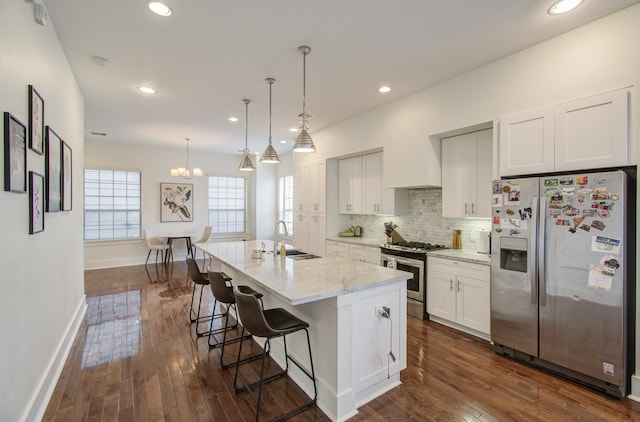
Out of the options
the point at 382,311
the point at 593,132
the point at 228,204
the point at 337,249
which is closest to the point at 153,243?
the point at 228,204

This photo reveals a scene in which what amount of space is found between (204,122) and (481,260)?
15.6 ft

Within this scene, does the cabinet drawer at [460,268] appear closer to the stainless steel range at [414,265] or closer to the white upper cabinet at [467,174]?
the stainless steel range at [414,265]

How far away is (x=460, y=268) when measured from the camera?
10.9 feet

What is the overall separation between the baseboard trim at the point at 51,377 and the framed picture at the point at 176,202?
4.34 metres

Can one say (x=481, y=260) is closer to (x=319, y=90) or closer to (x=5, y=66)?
(x=319, y=90)

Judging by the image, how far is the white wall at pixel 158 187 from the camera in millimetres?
6812

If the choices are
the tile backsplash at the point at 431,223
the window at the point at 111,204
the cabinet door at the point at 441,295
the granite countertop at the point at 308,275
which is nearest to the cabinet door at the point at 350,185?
the tile backsplash at the point at 431,223

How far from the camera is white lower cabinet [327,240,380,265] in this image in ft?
14.4

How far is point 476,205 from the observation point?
3461 millimetres

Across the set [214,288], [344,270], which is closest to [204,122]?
[214,288]

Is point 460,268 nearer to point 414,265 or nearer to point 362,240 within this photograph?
point 414,265

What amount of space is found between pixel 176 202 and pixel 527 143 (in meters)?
7.44

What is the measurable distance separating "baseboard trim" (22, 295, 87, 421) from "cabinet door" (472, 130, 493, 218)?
4151mm

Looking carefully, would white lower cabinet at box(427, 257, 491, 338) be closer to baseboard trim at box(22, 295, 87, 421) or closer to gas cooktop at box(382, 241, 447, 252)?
gas cooktop at box(382, 241, 447, 252)
